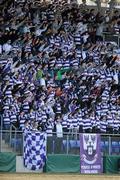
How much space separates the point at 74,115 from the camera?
2848cm

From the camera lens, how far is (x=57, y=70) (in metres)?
31.0

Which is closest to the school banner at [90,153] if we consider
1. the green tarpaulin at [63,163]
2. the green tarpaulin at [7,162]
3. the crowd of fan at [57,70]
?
the green tarpaulin at [63,163]

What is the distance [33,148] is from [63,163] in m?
1.89

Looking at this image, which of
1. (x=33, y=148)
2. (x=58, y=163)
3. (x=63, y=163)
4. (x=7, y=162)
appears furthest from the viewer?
(x=63, y=163)

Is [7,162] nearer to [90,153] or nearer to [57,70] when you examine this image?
[90,153]

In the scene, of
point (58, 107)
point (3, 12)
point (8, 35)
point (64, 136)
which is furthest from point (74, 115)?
point (3, 12)

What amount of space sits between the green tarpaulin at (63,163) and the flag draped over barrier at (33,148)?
0.57 m

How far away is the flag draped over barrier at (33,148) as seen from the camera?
82.7 feet

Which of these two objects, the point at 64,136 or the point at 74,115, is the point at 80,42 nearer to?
the point at 74,115

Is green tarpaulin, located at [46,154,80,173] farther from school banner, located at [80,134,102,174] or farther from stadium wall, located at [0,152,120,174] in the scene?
school banner, located at [80,134,102,174]

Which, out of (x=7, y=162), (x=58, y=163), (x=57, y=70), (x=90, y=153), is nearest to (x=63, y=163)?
(x=58, y=163)

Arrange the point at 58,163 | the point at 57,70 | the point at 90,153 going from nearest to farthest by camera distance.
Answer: the point at 90,153 → the point at 58,163 → the point at 57,70

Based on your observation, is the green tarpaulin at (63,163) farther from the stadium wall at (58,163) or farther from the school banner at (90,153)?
the school banner at (90,153)

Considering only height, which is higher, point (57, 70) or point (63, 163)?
point (57, 70)
